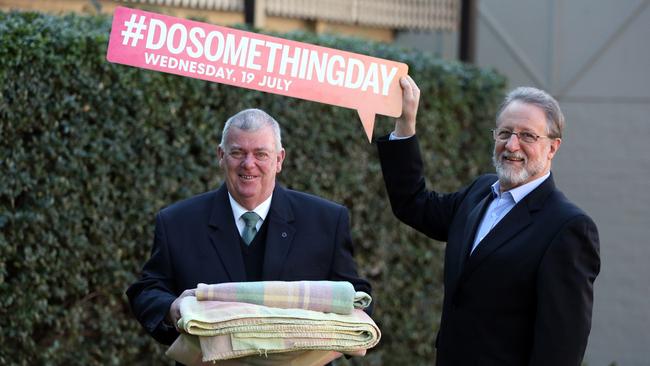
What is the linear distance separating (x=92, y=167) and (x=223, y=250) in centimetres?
210

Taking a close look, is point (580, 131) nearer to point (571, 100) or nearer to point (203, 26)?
point (571, 100)

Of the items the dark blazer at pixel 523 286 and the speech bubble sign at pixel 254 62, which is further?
the speech bubble sign at pixel 254 62

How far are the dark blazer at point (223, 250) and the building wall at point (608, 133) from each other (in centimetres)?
615

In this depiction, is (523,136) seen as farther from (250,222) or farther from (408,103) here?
(250,222)

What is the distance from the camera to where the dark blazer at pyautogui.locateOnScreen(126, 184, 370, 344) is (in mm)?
3838

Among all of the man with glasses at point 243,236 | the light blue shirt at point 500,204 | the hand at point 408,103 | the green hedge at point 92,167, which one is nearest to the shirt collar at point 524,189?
the light blue shirt at point 500,204

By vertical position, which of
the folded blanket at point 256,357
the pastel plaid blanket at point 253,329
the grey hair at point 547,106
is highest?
the grey hair at point 547,106

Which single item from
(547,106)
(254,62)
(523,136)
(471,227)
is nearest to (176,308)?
(254,62)

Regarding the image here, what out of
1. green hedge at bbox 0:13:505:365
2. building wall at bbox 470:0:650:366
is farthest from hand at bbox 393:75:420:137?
building wall at bbox 470:0:650:366

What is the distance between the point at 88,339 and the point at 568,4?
618 cm

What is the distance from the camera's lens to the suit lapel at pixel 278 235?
3840 mm

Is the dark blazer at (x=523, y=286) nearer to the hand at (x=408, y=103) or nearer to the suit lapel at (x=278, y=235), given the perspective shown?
the hand at (x=408, y=103)

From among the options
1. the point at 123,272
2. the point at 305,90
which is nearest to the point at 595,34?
the point at 123,272

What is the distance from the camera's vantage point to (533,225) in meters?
3.74
